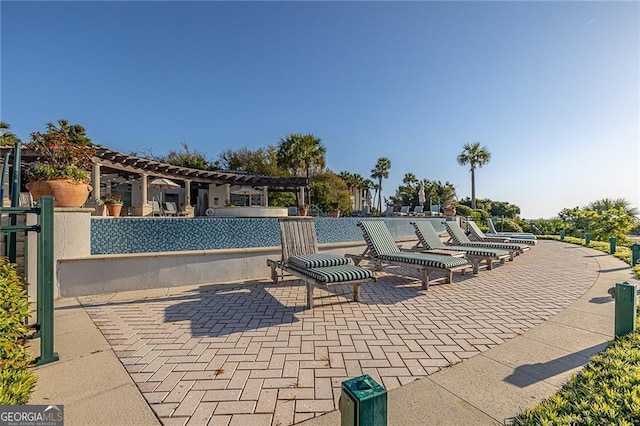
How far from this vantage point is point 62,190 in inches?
184

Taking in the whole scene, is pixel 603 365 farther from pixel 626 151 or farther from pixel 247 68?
pixel 247 68

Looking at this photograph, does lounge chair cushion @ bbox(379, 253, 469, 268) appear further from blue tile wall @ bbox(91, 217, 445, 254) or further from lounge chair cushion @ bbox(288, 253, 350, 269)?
blue tile wall @ bbox(91, 217, 445, 254)

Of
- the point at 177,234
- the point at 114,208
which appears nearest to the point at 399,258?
the point at 177,234

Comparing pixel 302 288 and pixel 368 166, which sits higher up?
pixel 368 166

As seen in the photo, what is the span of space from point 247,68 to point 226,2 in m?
4.42

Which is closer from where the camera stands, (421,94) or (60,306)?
(60,306)

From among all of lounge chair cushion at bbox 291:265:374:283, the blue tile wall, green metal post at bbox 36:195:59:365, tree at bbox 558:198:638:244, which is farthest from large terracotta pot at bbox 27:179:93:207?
tree at bbox 558:198:638:244

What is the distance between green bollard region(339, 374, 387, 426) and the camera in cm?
Answer: 102

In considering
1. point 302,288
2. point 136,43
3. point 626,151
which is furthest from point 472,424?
point 136,43

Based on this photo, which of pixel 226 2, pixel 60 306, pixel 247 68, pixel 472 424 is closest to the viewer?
pixel 472 424

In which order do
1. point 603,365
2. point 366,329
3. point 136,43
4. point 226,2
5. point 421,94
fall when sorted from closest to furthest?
point 603,365, point 366,329, point 226,2, point 136,43, point 421,94

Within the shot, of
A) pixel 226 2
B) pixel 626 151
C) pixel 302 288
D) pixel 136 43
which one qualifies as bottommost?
pixel 302 288

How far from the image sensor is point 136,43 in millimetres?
10672

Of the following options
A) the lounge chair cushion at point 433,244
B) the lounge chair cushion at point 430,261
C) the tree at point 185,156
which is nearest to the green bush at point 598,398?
the lounge chair cushion at point 430,261
